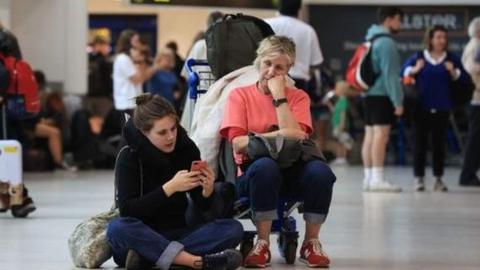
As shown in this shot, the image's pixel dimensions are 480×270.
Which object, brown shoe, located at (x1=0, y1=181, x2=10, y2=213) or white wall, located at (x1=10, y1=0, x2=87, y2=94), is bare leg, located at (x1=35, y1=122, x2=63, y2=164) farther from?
brown shoe, located at (x1=0, y1=181, x2=10, y2=213)

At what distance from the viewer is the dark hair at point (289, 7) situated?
35.3 ft

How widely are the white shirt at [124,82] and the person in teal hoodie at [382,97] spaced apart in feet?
12.4

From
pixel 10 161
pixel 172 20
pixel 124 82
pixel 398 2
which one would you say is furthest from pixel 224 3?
pixel 172 20

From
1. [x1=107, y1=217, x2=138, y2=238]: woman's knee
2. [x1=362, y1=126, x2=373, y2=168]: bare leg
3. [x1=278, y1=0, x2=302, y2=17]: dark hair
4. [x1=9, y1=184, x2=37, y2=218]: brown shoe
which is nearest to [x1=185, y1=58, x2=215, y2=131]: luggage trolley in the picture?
[x1=107, y1=217, x2=138, y2=238]: woman's knee

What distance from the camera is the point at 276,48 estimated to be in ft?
22.6

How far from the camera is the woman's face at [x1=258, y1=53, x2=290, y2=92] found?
693 cm

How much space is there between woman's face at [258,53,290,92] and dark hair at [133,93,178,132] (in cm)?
80

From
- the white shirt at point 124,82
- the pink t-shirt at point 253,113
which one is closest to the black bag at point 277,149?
the pink t-shirt at point 253,113

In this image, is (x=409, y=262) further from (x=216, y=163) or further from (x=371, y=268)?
(x=216, y=163)

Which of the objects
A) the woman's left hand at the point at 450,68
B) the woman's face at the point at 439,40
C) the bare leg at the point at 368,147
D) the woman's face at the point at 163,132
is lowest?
the bare leg at the point at 368,147

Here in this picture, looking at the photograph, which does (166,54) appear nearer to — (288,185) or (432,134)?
(432,134)

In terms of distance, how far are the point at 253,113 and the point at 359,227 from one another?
2.51 m

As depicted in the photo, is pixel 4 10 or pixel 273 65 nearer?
pixel 273 65

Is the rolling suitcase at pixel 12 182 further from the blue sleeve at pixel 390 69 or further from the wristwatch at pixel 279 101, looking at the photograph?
the blue sleeve at pixel 390 69
